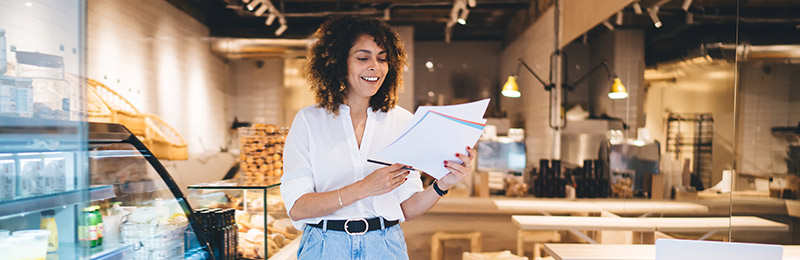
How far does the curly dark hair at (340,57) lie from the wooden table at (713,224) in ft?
6.52

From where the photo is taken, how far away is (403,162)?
4.48ft

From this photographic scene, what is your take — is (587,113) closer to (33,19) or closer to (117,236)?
(117,236)

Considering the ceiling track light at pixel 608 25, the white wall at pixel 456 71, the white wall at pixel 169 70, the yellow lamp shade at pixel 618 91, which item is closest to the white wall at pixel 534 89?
the white wall at pixel 456 71

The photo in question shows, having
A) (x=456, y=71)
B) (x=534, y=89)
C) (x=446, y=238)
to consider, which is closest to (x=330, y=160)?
(x=446, y=238)

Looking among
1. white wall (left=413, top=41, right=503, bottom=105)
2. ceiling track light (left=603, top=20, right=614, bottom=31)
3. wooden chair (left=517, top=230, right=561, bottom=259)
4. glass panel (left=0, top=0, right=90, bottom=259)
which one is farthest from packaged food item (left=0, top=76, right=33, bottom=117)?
white wall (left=413, top=41, right=503, bottom=105)

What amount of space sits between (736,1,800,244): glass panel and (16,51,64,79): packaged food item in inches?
105

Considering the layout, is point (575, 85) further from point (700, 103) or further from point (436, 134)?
point (436, 134)

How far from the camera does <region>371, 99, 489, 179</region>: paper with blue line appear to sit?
127 centimetres

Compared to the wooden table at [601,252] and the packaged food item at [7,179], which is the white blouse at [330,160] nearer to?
the packaged food item at [7,179]

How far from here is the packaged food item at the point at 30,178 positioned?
0.92 meters

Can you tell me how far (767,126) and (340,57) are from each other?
2048mm

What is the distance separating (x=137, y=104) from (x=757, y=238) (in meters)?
4.93

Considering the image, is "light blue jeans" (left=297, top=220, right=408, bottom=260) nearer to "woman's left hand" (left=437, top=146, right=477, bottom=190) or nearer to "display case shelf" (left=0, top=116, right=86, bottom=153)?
"woman's left hand" (left=437, top=146, right=477, bottom=190)

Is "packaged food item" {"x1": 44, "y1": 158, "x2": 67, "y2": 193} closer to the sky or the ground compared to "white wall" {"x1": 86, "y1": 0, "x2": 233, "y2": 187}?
closer to the ground
